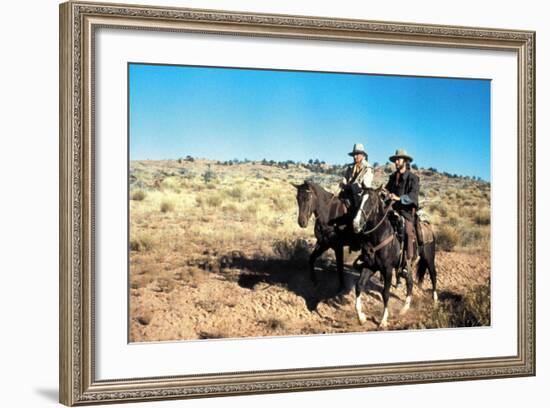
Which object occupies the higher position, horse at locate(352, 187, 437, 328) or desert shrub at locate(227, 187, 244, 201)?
desert shrub at locate(227, 187, 244, 201)

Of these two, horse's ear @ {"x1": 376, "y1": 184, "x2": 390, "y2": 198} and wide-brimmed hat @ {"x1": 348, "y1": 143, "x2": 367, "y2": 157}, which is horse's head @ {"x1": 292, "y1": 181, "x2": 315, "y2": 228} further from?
horse's ear @ {"x1": 376, "y1": 184, "x2": 390, "y2": 198}

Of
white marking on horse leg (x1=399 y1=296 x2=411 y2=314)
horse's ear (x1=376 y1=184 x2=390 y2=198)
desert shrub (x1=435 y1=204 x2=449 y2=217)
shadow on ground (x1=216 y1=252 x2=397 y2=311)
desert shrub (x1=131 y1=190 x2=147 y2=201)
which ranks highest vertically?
horse's ear (x1=376 y1=184 x2=390 y2=198)

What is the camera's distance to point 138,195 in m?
7.82

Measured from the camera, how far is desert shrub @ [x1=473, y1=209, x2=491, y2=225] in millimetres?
8867

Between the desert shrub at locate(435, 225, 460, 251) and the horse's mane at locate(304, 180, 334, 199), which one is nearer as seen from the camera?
the horse's mane at locate(304, 180, 334, 199)

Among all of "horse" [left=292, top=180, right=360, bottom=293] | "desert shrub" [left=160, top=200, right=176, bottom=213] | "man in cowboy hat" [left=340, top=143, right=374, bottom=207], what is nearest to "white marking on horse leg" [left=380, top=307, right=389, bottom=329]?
"horse" [left=292, top=180, right=360, bottom=293]

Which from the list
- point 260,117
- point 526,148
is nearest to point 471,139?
point 526,148

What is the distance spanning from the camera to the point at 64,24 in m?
7.60

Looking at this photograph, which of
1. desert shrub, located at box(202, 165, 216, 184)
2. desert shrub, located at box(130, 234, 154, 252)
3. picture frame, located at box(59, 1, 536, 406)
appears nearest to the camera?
picture frame, located at box(59, 1, 536, 406)

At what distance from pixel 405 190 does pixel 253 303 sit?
56.9 inches

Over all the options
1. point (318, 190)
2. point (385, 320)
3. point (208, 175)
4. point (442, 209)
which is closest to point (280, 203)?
point (318, 190)

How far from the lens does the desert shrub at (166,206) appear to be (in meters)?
7.90

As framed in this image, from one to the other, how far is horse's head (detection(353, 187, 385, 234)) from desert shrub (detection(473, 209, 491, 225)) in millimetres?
809

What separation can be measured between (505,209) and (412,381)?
59.2 inches
